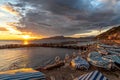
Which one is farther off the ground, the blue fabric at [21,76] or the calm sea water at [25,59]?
the blue fabric at [21,76]

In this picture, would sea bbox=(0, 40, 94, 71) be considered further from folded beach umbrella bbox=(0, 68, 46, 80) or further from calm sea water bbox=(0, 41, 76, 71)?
folded beach umbrella bbox=(0, 68, 46, 80)

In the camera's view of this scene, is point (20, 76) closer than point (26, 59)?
Yes

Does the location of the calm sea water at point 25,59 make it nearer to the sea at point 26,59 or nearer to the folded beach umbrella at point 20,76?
the sea at point 26,59

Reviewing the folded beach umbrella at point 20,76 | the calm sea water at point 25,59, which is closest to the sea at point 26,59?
the calm sea water at point 25,59

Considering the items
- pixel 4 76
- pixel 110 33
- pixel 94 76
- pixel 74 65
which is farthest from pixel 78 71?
pixel 110 33

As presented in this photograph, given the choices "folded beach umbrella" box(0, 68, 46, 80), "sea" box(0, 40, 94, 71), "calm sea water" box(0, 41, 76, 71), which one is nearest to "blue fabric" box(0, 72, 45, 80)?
"folded beach umbrella" box(0, 68, 46, 80)

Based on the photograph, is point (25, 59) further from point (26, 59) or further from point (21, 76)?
point (21, 76)

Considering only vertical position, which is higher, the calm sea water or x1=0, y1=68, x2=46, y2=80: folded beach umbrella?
x1=0, y1=68, x2=46, y2=80: folded beach umbrella

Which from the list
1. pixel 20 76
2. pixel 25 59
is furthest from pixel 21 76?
pixel 25 59

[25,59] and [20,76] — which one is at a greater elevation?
[20,76]

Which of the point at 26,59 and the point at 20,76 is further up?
the point at 20,76

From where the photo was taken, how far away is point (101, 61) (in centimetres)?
1441

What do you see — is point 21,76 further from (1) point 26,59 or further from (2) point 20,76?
(1) point 26,59

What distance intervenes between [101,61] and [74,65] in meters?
2.98
